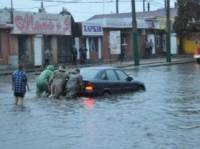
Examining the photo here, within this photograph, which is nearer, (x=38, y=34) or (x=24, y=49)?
(x=24, y=49)

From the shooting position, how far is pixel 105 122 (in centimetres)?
1716

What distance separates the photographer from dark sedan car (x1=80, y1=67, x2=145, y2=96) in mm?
24141

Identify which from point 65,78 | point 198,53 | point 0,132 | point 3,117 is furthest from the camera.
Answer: point 198,53

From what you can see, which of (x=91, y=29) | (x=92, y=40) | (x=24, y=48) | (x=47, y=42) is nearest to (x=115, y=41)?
(x=91, y=29)

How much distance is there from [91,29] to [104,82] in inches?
1320

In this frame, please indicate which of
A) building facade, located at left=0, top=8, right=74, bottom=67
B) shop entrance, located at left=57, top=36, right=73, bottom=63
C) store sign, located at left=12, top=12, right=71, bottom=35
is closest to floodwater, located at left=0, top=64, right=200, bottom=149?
building facade, located at left=0, top=8, right=74, bottom=67

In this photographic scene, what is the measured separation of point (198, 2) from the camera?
69.4 m

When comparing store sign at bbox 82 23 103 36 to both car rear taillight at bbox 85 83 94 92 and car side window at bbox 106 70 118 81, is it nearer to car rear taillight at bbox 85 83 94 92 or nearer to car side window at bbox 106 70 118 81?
car side window at bbox 106 70 118 81

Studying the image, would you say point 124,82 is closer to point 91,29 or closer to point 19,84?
point 19,84

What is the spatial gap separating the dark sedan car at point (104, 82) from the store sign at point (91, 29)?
1209 inches

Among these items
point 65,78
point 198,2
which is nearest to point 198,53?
point 198,2

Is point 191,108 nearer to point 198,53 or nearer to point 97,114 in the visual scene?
point 97,114

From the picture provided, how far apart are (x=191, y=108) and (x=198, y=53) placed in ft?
115

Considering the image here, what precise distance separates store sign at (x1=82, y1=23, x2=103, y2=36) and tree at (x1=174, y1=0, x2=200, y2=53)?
44.1 feet
